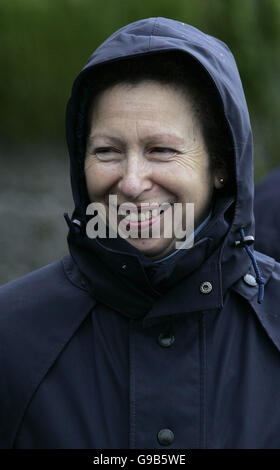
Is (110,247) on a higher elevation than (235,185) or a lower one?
lower

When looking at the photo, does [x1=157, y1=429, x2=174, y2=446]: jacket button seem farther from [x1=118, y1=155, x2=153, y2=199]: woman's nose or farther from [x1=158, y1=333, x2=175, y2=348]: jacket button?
[x1=118, y1=155, x2=153, y2=199]: woman's nose

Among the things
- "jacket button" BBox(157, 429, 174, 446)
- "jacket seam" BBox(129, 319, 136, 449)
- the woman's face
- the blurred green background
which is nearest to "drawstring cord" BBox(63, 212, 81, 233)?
the woman's face

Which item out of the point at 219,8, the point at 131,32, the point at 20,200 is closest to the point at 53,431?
the point at 131,32

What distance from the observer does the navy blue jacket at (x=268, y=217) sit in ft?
11.1

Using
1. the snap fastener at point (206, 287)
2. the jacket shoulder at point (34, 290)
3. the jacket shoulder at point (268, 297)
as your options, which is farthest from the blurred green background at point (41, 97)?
the snap fastener at point (206, 287)

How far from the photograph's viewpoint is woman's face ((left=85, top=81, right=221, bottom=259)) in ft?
7.50

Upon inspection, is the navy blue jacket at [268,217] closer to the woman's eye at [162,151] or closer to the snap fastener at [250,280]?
the snap fastener at [250,280]

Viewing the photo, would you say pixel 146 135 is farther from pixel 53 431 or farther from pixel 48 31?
pixel 48 31

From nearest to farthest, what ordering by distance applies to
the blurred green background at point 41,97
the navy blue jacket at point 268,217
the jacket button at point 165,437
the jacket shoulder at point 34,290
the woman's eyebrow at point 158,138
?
1. the jacket button at point 165,437
2. the woman's eyebrow at point 158,138
3. the jacket shoulder at point 34,290
4. the navy blue jacket at point 268,217
5. the blurred green background at point 41,97

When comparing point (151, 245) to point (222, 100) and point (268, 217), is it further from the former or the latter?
point (268, 217)

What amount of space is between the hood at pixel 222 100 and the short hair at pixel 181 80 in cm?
2

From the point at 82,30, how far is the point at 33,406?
3.29 meters

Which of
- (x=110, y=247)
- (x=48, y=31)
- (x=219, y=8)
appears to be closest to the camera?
(x=110, y=247)

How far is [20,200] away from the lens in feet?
16.6
